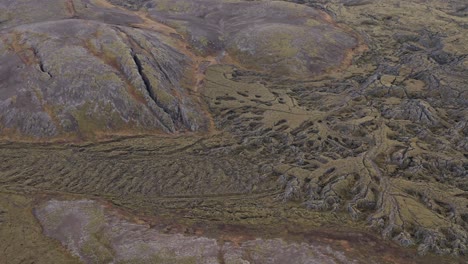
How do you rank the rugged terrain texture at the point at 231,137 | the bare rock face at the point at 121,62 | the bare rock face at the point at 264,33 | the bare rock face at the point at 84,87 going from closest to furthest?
the rugged terrain texture at the point at 231,137 → the bare rock face at the point at 84,87 → the bare rock face at the point at 121,62 → the bare rock face at the point at 264,33

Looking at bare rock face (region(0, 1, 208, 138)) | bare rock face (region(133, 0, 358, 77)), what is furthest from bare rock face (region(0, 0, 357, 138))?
bare rock face (region(133, 0, 358, 77))

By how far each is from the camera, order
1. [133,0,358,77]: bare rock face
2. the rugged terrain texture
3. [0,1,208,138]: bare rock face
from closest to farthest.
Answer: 1. the rugged terrain texture
2. [0,1,208,138]: bare rock face
3. [133,0,358,77]: bare rock face

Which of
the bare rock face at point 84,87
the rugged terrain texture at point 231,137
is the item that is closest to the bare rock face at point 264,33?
the rugged terrain texture at point 231,137

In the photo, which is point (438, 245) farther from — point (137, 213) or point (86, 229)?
point (86, 229)

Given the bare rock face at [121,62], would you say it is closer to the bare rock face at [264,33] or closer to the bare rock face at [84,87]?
the bare rock face at [84,87]

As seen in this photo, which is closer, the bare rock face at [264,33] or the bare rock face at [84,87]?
the bare rock face at [84,87]

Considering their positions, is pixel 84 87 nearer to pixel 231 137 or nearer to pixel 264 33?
pixel 231 137

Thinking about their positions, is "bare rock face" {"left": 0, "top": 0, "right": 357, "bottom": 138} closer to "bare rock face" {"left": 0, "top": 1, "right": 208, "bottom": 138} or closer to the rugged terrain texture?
"bare rock face" {"left": 0, "top": 1, "right": 208, "bottom": 138}

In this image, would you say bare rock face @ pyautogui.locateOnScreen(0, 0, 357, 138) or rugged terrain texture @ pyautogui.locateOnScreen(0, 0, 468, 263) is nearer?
rugged terrain texture @ pyautogui.locateOnScreen(0, 0, 468, 263)

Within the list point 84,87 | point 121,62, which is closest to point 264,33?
point 121,62
